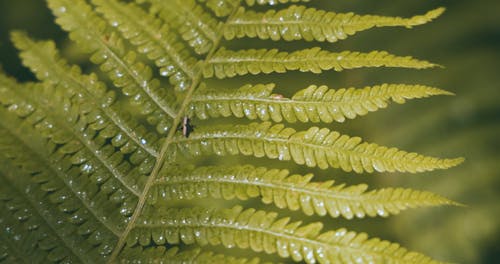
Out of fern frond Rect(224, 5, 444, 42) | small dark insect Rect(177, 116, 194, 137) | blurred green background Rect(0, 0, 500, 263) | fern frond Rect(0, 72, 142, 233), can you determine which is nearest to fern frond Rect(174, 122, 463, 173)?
small dark insect Rect(177, 116, 194, 137)

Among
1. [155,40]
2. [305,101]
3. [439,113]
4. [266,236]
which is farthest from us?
[439,113]

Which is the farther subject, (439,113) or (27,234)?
(439,113)

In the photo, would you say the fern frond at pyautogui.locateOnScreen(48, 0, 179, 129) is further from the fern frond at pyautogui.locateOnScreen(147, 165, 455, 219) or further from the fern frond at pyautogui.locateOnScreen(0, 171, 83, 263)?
the fern frond at pyautogui.locateOnScreen(0, 171, 83, 263)

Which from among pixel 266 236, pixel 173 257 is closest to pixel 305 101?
pixel 266 236

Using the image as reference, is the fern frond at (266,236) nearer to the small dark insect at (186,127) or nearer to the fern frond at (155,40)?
the small dark insect at (186,127)

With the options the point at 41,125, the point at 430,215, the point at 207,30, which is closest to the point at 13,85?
the point at 41,125

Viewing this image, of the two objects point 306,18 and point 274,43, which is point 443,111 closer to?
point 274,43

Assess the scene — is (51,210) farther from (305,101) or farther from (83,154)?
(305,101)
